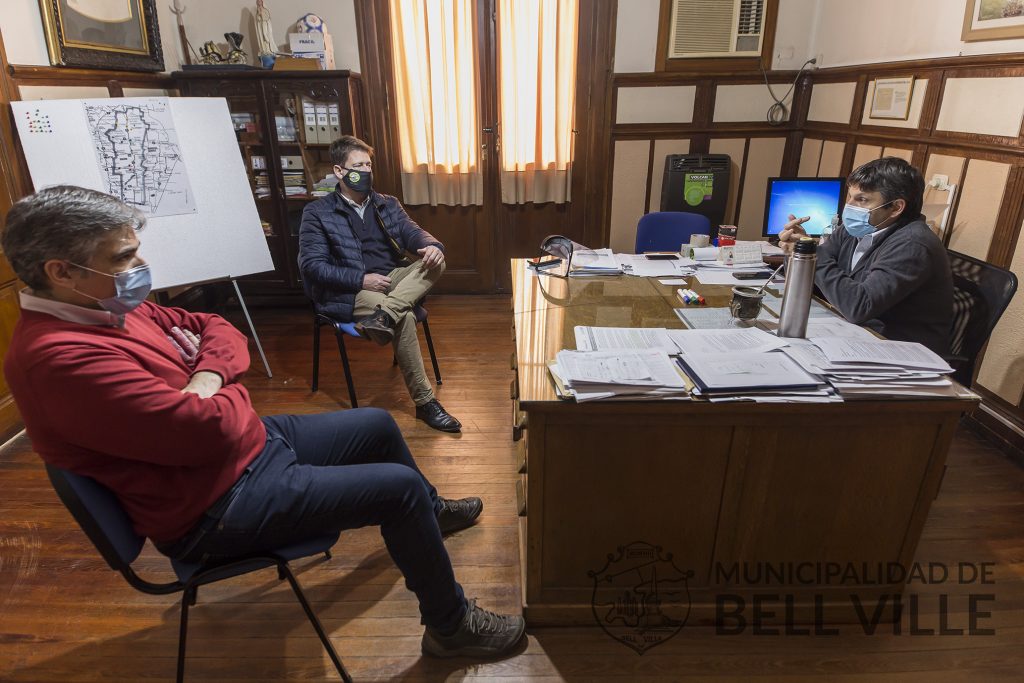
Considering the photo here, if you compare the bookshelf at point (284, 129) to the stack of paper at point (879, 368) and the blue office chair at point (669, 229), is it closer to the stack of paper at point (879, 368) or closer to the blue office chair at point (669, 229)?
the blue office chair at point (669, 229)

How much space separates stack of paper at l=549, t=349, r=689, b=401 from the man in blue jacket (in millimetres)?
1260

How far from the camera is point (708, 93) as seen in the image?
402 centimetres

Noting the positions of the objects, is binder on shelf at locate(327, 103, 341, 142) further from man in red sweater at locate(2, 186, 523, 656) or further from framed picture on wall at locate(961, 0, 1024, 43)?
framed picture on wall at locate(961, 0, 1024, 43)

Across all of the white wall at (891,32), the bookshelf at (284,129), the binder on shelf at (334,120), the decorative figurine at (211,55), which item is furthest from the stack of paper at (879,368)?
the decorative figurine at (211,55)

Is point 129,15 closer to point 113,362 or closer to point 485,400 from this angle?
point 485,400

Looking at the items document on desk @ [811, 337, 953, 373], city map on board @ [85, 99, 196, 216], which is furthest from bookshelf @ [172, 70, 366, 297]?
document on desk @ [811, 337, 953, 373]

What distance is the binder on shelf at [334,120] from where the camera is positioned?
12.7 ft

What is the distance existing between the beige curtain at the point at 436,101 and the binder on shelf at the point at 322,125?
0.49 meters

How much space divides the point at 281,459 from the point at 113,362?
0.45 meters

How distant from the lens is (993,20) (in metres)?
2.43

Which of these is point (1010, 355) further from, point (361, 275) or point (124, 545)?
point (124, 545)

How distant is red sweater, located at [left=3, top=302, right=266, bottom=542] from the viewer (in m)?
1.13


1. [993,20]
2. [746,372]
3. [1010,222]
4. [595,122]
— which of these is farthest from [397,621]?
[595,122]

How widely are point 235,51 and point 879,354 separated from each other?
3963 mm
